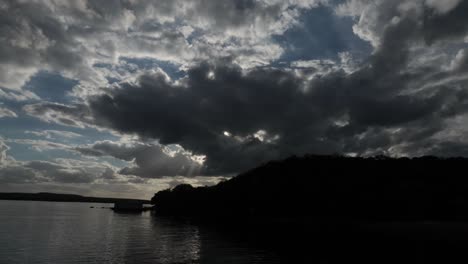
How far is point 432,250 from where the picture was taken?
7206 centimetres

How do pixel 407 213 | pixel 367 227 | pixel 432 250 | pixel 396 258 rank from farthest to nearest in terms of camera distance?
1. pixel 407 213
2. pixel 367 227
3. pixel 432 250
4. pixel 396 258

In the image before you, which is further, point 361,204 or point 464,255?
point 361,204

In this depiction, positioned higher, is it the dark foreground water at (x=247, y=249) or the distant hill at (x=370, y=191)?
the distant hill at (x=370, y=191)

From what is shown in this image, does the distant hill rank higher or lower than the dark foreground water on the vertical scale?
higher

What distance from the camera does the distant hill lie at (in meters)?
142

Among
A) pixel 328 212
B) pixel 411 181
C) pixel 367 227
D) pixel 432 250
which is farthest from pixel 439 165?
pixel 432 250

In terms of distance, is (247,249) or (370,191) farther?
(370,191)

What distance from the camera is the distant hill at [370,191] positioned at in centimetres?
14188

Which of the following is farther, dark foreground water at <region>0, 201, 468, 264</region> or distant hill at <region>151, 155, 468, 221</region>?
distant hill at <region>151, 155, 468, 221</region>

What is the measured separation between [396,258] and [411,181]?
353ft

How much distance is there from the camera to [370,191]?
6294 inches

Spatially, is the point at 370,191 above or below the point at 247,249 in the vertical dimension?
above

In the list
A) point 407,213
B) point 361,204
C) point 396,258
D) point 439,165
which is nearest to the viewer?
point 396,258

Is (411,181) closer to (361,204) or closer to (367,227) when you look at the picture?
(361,204)
